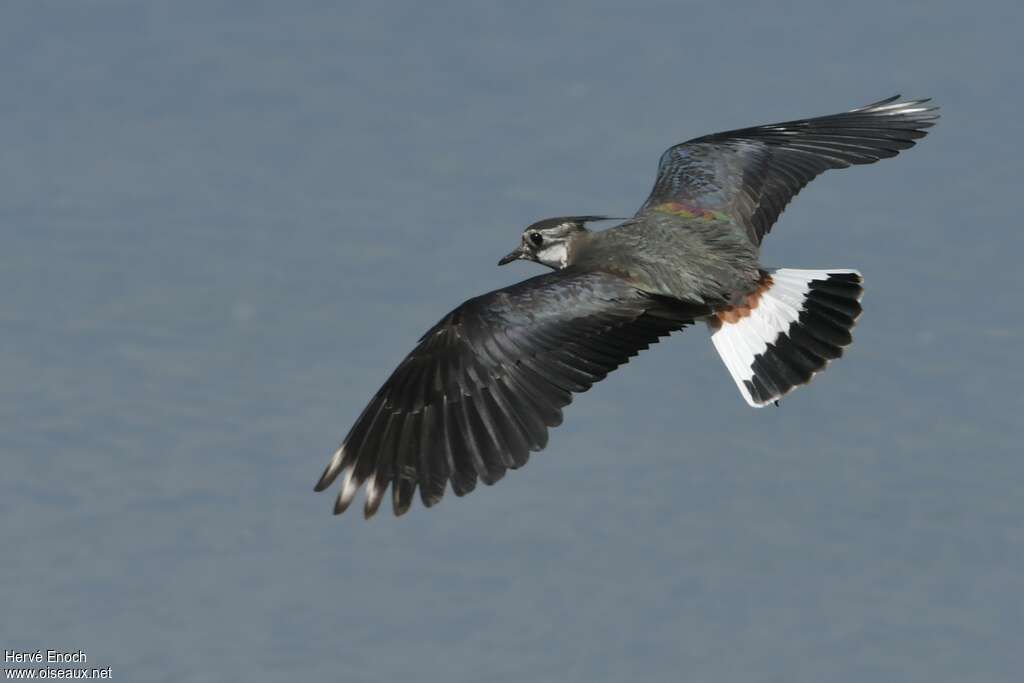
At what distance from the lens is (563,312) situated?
30.9 ft

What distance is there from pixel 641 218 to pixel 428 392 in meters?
1.76

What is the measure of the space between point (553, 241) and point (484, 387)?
1.58 meters

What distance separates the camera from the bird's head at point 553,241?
10.5 meters

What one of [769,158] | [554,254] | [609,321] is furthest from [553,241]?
[769,158]

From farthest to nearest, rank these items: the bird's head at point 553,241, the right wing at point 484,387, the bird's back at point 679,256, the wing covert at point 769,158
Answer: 1. the wing covert at point 769,158
2. the bird's head at point 553,241
3. the bird's back at point 679,256
4. the right wing at point 484,387

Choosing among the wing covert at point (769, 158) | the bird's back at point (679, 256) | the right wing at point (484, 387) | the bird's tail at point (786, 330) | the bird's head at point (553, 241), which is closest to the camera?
the right wing at point (484, 387)

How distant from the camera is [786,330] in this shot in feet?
32.6

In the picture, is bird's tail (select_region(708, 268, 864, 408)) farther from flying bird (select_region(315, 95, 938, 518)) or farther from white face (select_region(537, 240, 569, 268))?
white face (select_region(537, 240, 569, 268))

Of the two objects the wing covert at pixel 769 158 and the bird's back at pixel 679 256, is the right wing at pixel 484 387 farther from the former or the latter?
the wing covert at pixel 769 158

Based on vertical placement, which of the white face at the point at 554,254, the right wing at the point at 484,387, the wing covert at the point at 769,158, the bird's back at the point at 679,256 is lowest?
the right wing at the point at 484,387

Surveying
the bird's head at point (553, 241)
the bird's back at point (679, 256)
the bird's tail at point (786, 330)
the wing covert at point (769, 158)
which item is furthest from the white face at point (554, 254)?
the bird's tail at point (786, 330)

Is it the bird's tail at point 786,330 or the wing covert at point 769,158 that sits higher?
the wing covert at point 769,158

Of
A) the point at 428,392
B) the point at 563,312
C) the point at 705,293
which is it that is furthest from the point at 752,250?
the point at 428,392

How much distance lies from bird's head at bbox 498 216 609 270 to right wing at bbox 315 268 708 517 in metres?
0.92
